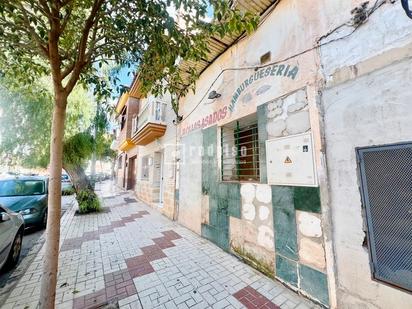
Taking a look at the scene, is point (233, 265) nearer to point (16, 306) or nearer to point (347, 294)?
point (347, 294)

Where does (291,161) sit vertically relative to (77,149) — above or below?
below

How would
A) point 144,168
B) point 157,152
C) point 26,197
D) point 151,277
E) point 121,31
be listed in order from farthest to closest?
1. point 144,168
2. point 157,152
3. point 26,197
4. point 151,277
5. point 121,31

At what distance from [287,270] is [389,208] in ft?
5.33

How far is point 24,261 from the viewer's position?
3697mm

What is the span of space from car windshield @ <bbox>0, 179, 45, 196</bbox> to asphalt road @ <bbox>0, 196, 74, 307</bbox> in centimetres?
116

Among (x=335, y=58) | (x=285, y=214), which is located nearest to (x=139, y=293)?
(x=285, y=214)

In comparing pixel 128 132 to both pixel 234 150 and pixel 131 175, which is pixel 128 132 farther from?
pixel 234 150

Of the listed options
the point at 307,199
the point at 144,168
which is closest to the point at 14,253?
the point at 307,199

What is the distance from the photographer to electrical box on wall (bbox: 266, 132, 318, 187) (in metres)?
2.61

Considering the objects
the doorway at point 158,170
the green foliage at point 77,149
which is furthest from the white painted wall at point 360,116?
the green foliage at point 77,149

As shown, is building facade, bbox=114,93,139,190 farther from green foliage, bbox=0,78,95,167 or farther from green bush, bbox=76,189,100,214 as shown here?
green bush, bbox=76,189,100,214

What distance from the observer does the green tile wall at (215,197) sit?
13.0 feet

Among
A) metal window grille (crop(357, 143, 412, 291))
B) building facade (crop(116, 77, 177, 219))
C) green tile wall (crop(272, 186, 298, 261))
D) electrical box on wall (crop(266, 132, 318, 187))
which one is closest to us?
metal window grille (crop(357, 143, 412, 291))

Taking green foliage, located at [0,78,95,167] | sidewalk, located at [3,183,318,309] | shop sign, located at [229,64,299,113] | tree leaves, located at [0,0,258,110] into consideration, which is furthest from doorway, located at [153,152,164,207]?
tree leaves, located at [0,0,258,110]
